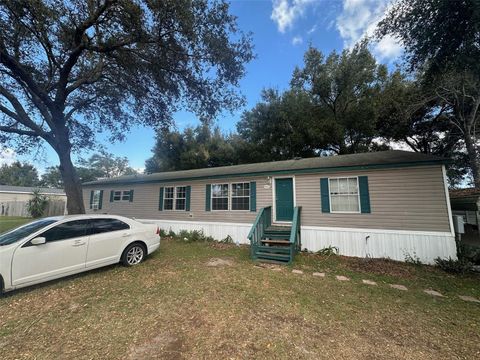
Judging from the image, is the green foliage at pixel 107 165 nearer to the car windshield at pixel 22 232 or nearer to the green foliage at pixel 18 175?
the green foliage at pixel 18 175

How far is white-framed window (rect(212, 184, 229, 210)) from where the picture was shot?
405 inches

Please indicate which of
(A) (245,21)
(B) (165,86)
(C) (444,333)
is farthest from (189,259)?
(A) (245,21)

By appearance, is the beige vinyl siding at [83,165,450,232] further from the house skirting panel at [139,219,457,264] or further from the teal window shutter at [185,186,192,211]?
the teal window shutter at [185,186,192,211]

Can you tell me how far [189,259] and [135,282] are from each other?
2177 mm

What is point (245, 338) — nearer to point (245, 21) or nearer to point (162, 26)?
point (162, 26)

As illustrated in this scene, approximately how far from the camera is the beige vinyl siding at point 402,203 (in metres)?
6.78

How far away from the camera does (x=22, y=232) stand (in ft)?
14.9

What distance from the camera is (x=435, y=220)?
6715mm

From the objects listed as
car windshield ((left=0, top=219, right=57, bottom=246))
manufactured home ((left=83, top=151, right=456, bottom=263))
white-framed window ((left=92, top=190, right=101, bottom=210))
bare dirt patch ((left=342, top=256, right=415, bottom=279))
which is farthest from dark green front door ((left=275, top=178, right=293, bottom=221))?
white-framed window ((left=92, top=190, right=101, bottom=210))

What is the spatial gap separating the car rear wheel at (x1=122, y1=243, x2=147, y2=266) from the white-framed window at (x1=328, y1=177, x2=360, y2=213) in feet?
21.8

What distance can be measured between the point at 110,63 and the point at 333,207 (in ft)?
35.8

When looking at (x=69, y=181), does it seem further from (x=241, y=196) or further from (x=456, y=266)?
(x=456, y=266)

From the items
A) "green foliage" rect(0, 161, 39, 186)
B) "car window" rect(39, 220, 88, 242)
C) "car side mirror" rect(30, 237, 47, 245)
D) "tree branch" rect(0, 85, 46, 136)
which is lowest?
"car side mirror" rect(30, 237, 47, 245)

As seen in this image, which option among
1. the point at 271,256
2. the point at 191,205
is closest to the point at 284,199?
the point at 271,256
